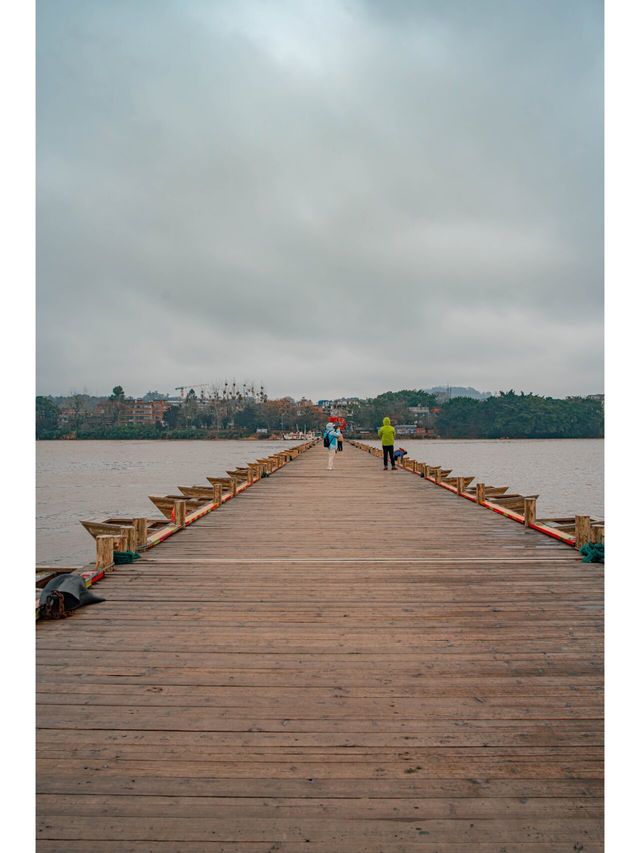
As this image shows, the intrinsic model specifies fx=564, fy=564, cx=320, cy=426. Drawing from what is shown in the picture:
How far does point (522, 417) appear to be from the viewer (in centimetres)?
12975

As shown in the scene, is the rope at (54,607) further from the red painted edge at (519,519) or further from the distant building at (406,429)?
the distant building at (406,429)

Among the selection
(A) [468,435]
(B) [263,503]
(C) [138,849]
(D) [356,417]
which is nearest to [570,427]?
(A) [468,435]

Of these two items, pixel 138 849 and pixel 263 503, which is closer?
pixel 138 849

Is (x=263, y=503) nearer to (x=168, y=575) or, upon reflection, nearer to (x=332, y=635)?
(x=168, y=575)

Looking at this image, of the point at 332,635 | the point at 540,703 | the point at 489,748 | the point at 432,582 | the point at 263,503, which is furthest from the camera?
the point at 263,503

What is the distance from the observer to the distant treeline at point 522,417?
130 meters

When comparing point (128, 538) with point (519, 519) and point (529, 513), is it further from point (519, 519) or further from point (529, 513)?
point (519, 519)

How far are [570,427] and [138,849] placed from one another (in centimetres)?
14436

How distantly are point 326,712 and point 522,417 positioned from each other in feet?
443

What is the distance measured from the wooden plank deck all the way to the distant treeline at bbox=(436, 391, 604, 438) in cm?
13235

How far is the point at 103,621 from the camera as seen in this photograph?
14.6 ft

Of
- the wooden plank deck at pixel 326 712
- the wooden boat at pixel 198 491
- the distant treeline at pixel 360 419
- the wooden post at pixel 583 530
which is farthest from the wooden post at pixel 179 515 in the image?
the distant treeline at pixel 360 419

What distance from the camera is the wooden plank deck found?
2.18 metres
